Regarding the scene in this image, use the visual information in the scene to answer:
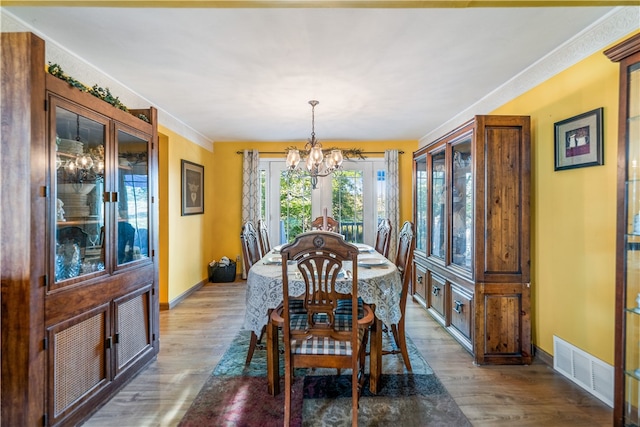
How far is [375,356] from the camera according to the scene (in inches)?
83.7

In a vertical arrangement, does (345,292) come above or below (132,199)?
below

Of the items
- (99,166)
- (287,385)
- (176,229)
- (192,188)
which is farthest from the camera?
(192,188)

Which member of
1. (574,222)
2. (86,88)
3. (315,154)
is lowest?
(574,222)

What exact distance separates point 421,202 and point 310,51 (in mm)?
2555

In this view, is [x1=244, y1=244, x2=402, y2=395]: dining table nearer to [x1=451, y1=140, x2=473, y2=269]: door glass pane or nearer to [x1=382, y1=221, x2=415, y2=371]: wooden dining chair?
[x1=382, y1=221, x2=415, y2=371]: wooden dining chair

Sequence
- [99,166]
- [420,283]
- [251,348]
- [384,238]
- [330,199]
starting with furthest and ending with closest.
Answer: [330,199], [420,283], [384,238], [251,348], [99,166]

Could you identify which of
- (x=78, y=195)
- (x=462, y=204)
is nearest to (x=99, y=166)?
(x=78, y=195)

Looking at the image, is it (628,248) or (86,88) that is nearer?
(628,248)

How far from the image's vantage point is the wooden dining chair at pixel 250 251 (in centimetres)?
252

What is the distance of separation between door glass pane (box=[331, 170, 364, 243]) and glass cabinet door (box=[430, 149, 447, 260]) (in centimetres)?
190

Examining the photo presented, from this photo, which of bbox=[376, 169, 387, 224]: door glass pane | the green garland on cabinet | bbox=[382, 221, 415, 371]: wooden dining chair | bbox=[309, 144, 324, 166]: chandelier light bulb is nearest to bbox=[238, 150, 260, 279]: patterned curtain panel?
bbox=[376, 169, 387, 224]: door glass pane

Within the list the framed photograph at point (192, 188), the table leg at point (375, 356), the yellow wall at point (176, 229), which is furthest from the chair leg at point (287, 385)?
the framed photograph at point (192, 188)

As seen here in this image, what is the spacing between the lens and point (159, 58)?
2375mm

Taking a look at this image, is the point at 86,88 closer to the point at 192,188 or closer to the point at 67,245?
the point at 67,245
